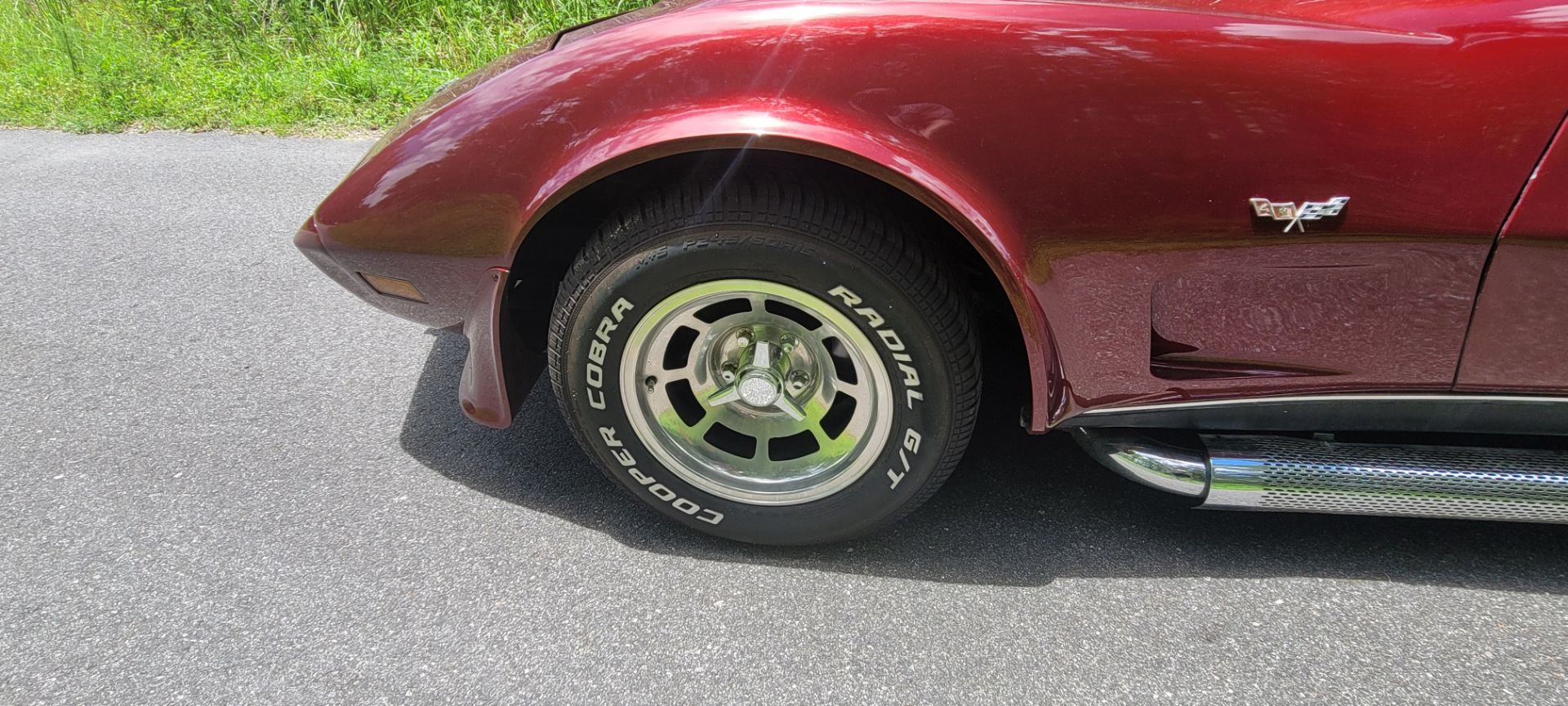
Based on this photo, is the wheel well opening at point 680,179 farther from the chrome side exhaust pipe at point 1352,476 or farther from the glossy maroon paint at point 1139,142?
the chrome side exhaust pipe at point 1352,476

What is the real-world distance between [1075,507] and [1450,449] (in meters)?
0.77

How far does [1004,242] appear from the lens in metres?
1.75

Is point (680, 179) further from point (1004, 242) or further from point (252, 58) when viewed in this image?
point (252, 58)

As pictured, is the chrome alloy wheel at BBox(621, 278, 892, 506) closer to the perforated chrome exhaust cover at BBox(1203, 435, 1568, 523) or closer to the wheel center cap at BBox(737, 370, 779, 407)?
the wheel center cap at BBox(737, 370, 779, 407)

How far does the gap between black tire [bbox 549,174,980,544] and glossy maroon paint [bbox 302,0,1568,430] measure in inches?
5.2

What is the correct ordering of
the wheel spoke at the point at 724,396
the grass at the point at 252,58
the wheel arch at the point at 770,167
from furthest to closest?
the grass at the point at 252,58
the wheel spoke at the point at 724,396
the wheel arch at the point at 770,167

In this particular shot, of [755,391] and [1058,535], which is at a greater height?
[755,391]

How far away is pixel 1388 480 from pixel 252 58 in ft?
21.7

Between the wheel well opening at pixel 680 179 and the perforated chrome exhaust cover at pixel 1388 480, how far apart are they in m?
0.45

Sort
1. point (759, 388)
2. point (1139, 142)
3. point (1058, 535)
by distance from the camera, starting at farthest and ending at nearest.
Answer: point (1058, 535)
point (759, 388)
point (1139, 142)

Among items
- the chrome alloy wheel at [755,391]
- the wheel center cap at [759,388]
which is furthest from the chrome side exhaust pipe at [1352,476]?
the wheel center cap at [759,388]

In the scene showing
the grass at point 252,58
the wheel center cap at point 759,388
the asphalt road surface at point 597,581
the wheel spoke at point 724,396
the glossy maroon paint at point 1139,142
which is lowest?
the grass at point 252,58

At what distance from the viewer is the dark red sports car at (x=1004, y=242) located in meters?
1.61

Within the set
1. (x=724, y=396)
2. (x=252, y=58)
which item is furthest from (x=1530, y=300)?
(x=252, y=58)
